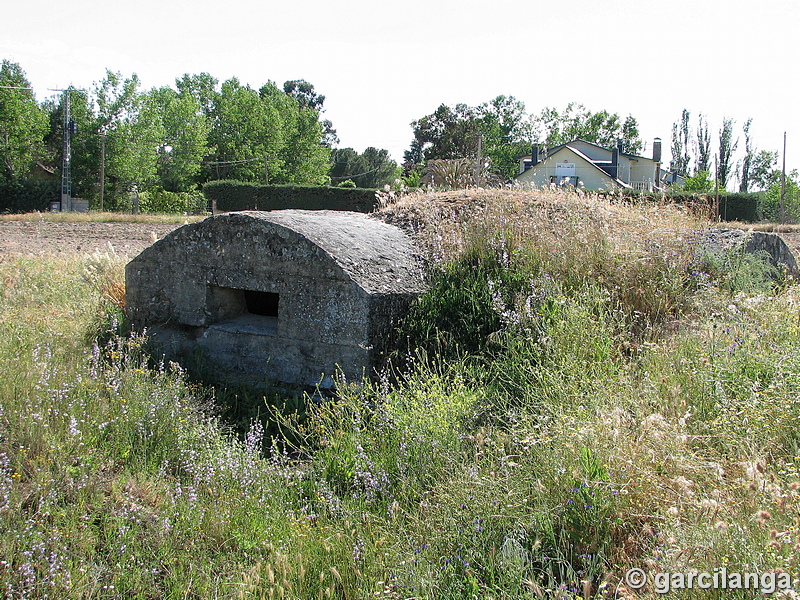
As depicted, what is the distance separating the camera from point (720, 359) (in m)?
3.40

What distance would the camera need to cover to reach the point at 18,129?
39375 millimetres

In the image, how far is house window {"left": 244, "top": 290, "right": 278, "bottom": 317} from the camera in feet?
20.8

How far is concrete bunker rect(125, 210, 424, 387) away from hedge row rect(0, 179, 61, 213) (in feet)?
126

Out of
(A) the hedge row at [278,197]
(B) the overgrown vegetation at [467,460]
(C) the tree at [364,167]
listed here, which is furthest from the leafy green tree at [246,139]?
(B) the overgrown vegetation at [467,460]

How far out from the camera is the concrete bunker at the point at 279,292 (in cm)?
483

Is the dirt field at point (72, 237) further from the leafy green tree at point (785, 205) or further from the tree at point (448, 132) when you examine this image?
the tree at point (448, 132)

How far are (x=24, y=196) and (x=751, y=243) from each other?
42.7 metres

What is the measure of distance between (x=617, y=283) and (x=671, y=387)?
1.99 metres

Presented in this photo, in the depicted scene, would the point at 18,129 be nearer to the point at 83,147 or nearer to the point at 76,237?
the point at 83,147

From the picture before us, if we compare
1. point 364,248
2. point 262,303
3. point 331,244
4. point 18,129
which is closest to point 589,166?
point 18,129

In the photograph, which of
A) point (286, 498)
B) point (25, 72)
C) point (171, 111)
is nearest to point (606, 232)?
point (286, 498)

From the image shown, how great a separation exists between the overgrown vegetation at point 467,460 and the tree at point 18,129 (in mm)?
40668

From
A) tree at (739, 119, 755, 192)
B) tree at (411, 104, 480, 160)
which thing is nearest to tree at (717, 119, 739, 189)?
tree at (739, 119, 755, 192)

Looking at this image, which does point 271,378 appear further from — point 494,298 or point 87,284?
point 87,284
